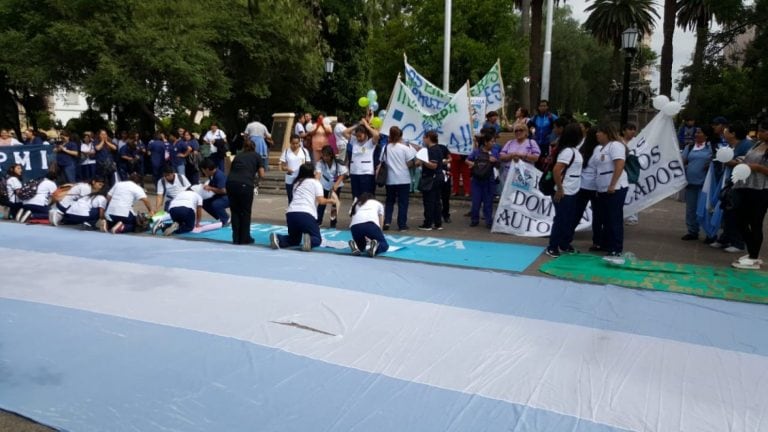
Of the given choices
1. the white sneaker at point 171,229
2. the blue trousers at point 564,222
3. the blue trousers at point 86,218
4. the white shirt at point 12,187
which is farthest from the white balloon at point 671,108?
the white shirt at point 12,187

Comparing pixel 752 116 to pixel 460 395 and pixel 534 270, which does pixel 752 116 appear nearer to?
pixel 534 270

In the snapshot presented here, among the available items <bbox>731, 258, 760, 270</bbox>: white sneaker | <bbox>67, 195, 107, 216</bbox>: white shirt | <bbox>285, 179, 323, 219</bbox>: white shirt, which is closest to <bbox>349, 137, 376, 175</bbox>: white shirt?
<bbox>285, 179, 323, 219</bbox>: white shirt

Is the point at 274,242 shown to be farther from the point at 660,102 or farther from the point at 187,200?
the point at 660,102

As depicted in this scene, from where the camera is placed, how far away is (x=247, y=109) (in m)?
29.8

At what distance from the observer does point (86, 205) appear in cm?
1022

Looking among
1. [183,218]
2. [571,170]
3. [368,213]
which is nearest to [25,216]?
[183,218]

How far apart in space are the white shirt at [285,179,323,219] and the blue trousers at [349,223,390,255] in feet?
2.58

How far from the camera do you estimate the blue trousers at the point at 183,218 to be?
32.1 feet

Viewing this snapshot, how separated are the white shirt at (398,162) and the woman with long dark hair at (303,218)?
62.8 inches

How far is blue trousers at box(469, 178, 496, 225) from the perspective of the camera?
33.3 feet

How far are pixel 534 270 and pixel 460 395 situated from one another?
11.9 feet

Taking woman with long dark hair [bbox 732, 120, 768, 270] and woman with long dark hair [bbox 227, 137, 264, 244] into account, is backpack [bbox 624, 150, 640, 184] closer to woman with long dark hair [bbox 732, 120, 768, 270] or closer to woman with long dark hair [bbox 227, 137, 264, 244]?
woman with long dark hair [bbox 732, 120, 768, 270]

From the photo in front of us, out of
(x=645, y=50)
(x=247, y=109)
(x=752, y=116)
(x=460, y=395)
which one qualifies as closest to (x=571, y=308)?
(x=460, y=395)

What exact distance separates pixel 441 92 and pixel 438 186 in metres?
3.71
